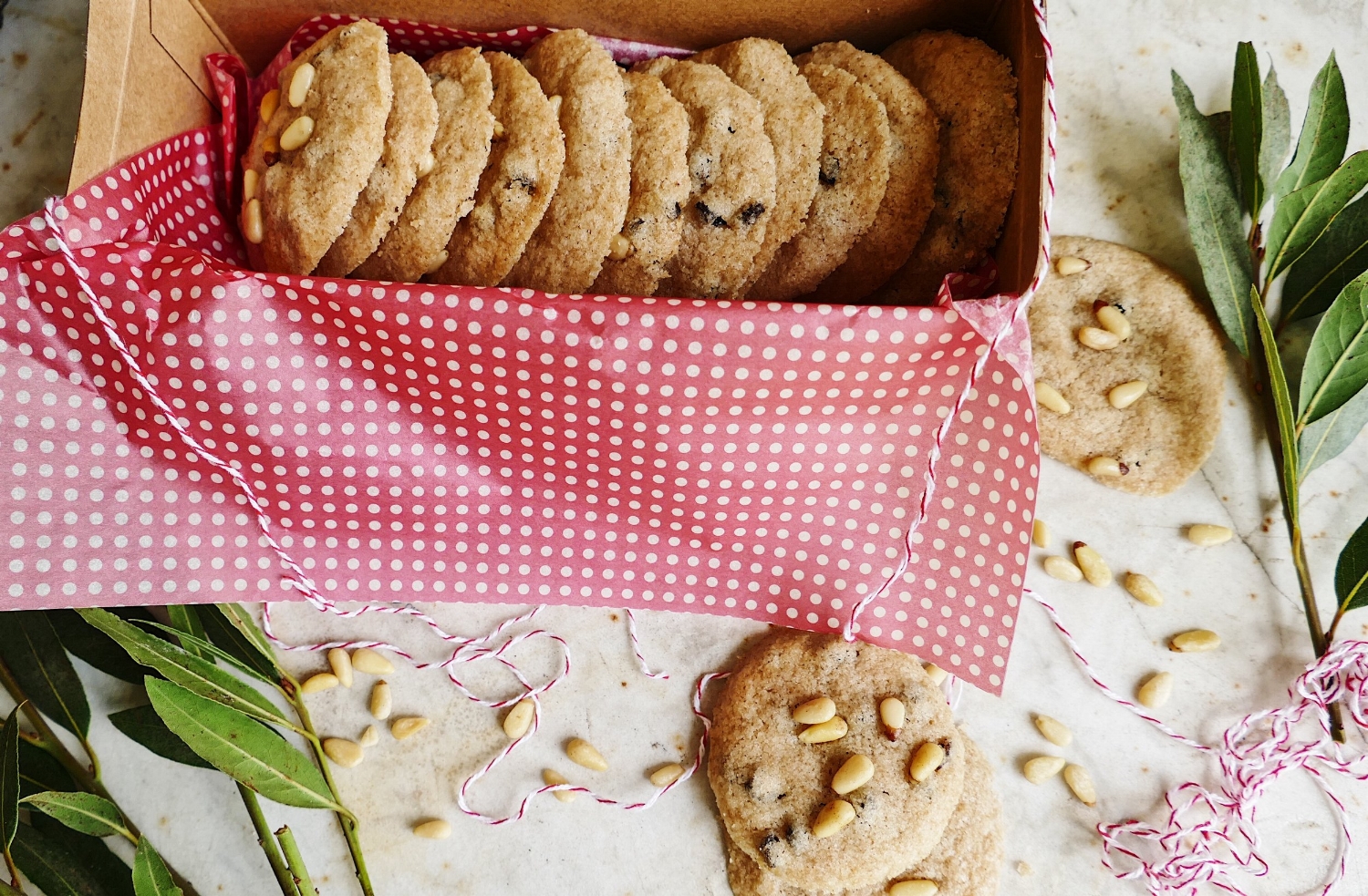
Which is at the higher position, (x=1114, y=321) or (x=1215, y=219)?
(x=1215, y=219)

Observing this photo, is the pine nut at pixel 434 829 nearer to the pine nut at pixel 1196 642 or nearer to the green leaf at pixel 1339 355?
the pine nut at pixel 1196 642

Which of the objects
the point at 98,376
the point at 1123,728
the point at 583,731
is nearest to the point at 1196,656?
the point at 1123,728

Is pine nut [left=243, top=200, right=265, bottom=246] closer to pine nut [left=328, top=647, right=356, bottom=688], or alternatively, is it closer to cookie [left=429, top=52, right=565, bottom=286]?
cookie [left=429, top=52, right=565, bottom=286]

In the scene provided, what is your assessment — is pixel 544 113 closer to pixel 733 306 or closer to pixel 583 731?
pixel 733 306

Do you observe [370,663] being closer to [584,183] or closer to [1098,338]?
[584,183]

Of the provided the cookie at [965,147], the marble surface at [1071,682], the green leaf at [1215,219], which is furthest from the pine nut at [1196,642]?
the cookie at [965,147]

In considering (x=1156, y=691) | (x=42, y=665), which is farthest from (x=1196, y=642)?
(x=42, y=665)
